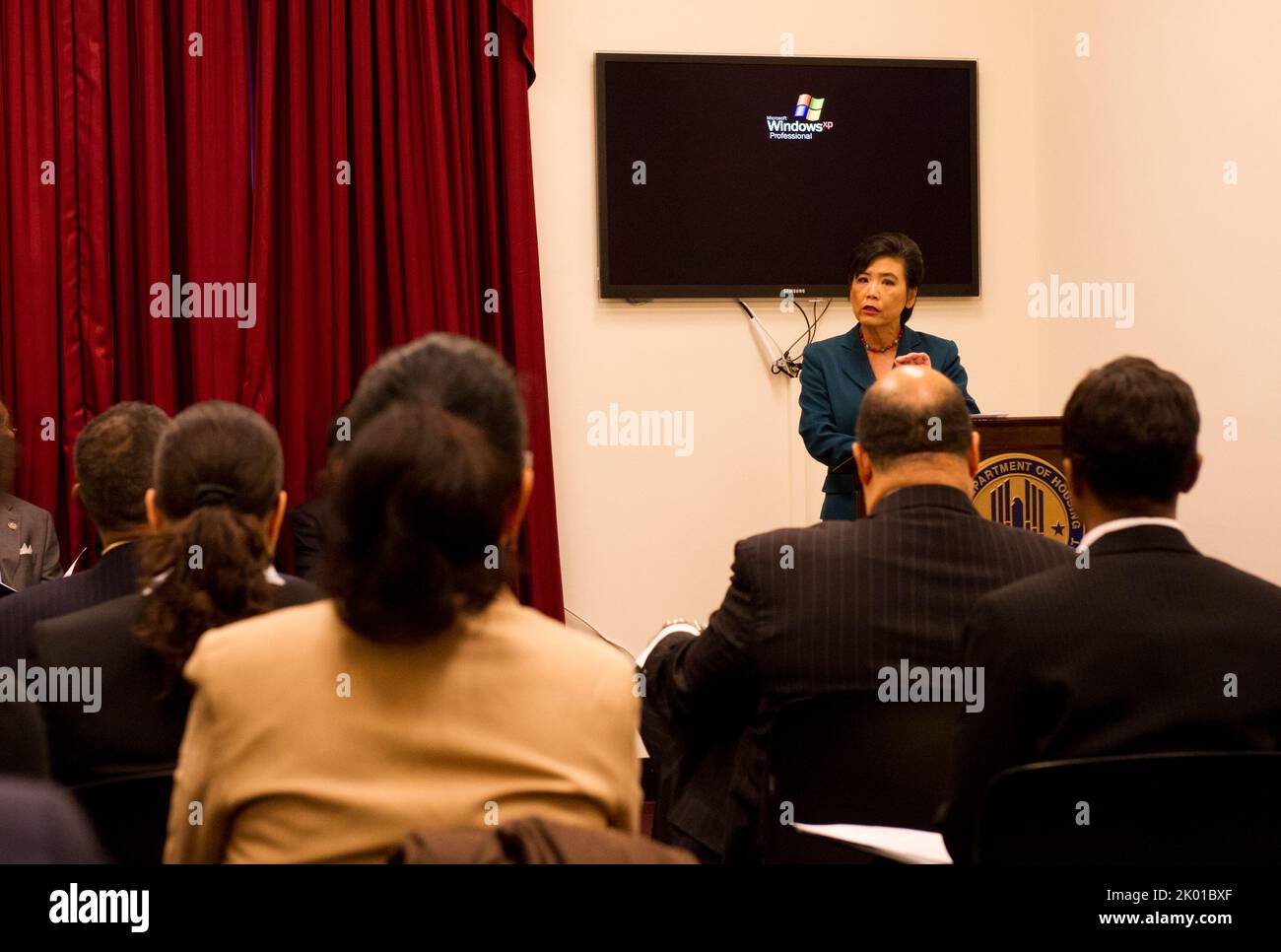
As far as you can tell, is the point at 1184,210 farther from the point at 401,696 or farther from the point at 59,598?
the point at 401,696

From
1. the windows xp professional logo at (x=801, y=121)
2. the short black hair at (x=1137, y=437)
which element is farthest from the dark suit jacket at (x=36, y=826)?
the windows xp professional logo at (x=801, y=121)

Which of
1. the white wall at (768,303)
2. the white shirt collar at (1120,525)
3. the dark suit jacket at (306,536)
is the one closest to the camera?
the white shirt collar at (1120,525)

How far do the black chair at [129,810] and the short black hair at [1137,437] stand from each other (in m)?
1.26

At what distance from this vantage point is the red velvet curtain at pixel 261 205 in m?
4.52

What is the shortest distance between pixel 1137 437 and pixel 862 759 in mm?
578

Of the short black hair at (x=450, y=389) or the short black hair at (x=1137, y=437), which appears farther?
the short black hair at (x=1137, y=437)

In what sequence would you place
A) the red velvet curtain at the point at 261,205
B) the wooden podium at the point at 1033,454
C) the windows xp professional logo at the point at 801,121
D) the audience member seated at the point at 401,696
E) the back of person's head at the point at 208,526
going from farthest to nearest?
the windows xp professional logo at the point at 801,121 → the red velvet curtain at the point at 261,205 → the wooden podium at the point at 1033,454 → the back of person's head at the point at 208,526 → the audience member seated at the point at 401,696

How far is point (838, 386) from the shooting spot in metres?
4.25

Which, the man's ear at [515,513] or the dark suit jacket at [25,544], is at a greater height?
the man's ear at [515,513]

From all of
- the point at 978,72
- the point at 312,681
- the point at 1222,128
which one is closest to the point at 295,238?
the point at 978,72

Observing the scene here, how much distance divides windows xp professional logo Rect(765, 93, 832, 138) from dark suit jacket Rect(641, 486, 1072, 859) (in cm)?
335


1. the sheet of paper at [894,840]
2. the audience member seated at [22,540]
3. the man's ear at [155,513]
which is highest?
the man's ear at [155,513]

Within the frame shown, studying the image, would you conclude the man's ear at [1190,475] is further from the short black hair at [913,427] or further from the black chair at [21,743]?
the black chair at [21,743]

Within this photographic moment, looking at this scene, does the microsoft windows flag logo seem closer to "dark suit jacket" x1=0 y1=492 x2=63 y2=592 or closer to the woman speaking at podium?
the woman speaking at podium
